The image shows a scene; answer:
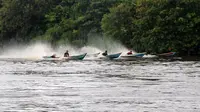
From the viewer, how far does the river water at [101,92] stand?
2097 centimetres

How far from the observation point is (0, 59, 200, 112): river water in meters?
21.0

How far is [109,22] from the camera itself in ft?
229

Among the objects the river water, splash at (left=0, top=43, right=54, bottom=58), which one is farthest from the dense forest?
the river water

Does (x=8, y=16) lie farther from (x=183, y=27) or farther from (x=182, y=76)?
(x=182, y=76)

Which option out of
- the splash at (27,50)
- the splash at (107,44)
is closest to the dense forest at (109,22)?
the splash at (107,44)

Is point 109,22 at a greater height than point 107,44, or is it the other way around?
point 109,22

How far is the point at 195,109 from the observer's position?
20.1 meters

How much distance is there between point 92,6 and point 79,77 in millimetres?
43668

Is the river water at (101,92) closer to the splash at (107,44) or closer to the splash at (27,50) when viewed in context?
the splash at (107,44)

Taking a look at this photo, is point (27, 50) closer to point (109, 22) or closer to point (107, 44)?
point (107, 44)

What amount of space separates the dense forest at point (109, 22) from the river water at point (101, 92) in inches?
1105

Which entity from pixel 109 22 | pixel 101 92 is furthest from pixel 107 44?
pixel 101 92

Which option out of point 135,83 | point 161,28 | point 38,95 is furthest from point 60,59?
point 38,95

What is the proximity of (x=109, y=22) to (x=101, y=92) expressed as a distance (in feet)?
147
